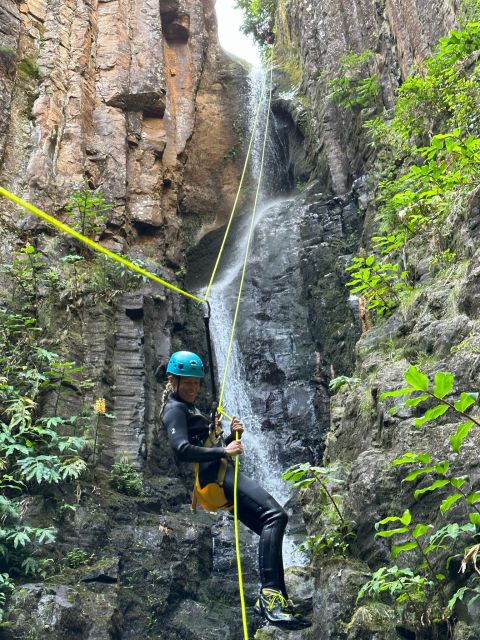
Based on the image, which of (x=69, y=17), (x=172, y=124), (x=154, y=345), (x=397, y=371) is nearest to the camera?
(x=397, y=371)

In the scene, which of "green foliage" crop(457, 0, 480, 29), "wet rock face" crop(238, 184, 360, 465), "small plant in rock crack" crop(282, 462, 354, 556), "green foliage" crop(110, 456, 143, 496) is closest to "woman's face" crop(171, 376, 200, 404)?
"small plant in rock crack" crop(282, 462, 354, 556)

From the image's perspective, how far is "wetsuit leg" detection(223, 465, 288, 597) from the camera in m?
4.31

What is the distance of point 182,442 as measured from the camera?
4414 mm

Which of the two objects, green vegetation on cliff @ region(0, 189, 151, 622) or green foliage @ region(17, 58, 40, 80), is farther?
green foliage @ region(17, 58, 40, 80)

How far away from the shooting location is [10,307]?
9570 mm

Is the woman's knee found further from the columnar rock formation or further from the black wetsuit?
the columnar rock formation

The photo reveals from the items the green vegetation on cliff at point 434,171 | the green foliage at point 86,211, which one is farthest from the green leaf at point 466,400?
the green foliage at point 86,211

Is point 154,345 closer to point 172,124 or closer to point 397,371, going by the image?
point 397,371

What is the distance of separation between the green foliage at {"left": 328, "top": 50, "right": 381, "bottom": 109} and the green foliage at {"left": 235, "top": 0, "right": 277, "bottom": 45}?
947 cm

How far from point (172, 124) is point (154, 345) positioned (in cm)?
759

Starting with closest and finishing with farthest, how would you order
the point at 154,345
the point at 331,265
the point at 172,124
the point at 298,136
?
the point at 154,345 < the point at 331,265 < the point at 172,124 < the point at 298,136

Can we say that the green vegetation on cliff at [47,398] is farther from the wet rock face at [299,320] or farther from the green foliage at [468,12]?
the green foliage at [468,12]

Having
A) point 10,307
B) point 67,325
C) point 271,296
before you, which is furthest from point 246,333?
point 10,307

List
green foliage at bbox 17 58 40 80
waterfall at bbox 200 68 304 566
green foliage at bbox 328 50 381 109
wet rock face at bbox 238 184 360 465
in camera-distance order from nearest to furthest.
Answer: waterfall at bbox 200 68 304 566 < wet rock face at bbox 238 184 360 465 < green foliage at bbox 17 58 40 80 < green foliage at bbox 328 50 381 109
